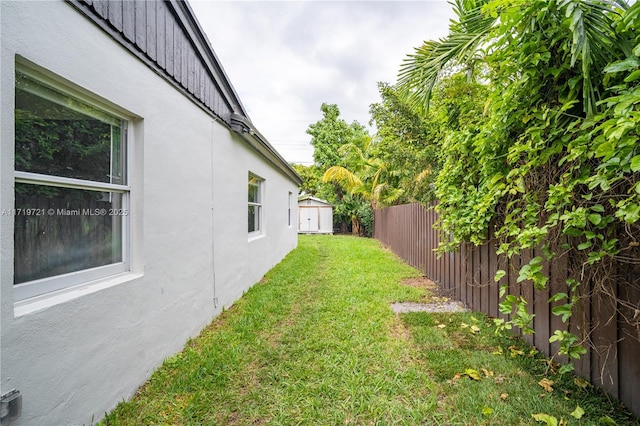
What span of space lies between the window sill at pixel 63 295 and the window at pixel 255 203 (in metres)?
3.81

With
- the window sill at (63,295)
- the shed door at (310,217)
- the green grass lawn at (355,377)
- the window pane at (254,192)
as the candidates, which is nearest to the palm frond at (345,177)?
the shed door at (310,217)

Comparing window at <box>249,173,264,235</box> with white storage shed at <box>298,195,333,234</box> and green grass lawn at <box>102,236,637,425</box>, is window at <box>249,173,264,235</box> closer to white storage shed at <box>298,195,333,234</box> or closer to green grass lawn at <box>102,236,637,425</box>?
green grass lawn at <box>102,236,637,425</box>

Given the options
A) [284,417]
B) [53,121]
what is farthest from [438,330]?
[53,121]

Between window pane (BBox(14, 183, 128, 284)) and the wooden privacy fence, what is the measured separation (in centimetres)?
362

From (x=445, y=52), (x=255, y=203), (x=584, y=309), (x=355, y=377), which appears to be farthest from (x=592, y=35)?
(x=255, y=203)

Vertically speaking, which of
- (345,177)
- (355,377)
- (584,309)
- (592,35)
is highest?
(345,177)

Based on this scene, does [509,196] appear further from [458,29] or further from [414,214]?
[414,214]

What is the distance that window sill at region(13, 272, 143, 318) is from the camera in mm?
1478

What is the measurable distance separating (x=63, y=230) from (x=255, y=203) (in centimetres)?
445

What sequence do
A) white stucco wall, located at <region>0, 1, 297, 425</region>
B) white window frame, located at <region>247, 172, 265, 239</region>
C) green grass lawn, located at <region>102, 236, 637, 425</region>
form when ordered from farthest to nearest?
white window frame, located at <region>247, 172, 265, 239</region>
green grass lawn, located at <region>102, 236, 637, 425</region>
white stucco wall, located at <region>0, 1, 297, 425</region>

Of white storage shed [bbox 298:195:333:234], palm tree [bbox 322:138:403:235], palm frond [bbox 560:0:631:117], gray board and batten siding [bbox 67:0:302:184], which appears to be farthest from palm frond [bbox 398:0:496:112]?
white storage shed [bbox 298:195:333:234]

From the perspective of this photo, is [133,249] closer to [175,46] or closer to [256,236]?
[175,46]

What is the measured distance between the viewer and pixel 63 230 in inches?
72.2

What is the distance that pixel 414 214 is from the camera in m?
7.41
